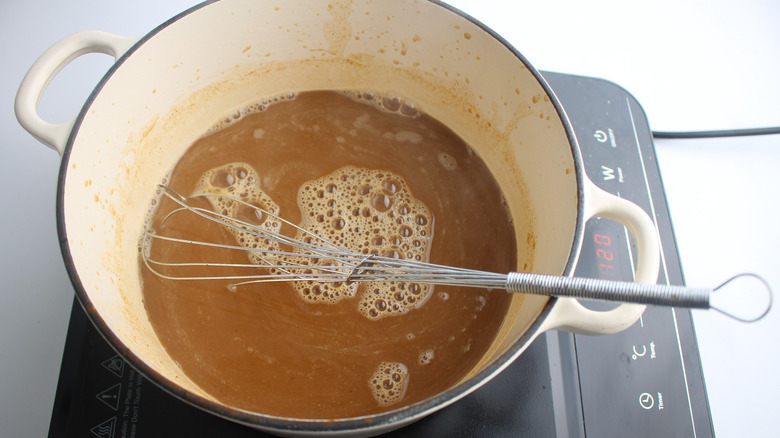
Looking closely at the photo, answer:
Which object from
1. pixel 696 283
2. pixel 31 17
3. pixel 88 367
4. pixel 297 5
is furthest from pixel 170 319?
pixel 696 283

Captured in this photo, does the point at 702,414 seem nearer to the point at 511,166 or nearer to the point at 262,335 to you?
the point at 511,166

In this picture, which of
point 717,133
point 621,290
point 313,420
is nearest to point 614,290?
point 621,290

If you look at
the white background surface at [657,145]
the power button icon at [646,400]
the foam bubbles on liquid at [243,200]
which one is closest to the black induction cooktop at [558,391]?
the power button icon at [646,400]

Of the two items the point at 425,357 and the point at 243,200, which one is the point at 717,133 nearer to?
the point at 425,357

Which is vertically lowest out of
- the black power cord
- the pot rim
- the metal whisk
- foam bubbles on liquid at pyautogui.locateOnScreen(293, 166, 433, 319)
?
the pot rim

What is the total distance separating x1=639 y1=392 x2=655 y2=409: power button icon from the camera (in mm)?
697

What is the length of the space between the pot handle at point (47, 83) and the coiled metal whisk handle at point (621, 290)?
1.66 feet

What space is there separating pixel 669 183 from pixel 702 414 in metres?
0.39

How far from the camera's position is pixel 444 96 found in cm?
86

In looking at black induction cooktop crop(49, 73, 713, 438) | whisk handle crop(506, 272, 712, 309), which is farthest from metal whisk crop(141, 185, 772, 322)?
black induction cooktop crop(49, 73, 713, 438)

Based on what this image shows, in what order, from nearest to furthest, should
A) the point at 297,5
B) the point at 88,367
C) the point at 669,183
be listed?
the point at 88,367
the point at 297,5
the point at 669,183

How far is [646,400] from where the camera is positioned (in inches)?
27.5

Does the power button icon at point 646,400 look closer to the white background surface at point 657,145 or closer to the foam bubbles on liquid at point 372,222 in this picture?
the white background surface at point 657,145

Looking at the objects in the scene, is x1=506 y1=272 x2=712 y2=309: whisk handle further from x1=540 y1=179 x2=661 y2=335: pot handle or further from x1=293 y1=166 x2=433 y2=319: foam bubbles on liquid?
x1=293 y1=166 x2=433 y2=319: foam bubbles on liquid
